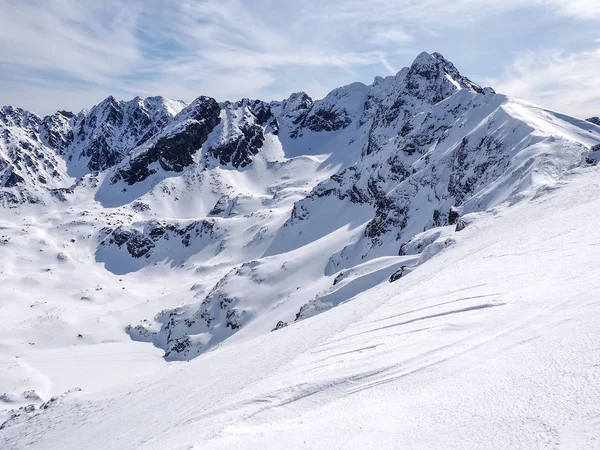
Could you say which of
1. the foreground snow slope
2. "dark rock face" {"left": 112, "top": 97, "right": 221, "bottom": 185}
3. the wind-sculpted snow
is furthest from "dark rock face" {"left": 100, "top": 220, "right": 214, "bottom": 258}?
the foreground snow slope

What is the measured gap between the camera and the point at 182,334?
76.7m

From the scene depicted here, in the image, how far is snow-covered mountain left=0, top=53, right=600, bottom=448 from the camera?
3849 centimetres

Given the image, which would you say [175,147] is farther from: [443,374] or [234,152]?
[443,374]

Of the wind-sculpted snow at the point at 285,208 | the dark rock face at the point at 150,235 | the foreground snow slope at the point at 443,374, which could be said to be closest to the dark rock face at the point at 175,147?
the wind-sculpted snow at the point at 285,208

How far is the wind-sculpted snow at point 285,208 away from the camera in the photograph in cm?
4950

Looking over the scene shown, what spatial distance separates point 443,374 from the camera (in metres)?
9.16

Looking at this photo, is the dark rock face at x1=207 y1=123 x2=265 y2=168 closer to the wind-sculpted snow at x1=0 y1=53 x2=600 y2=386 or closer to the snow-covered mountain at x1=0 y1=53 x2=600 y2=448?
the wind-sculpted snow at x1=0 y1=53 x2=600 y2=386

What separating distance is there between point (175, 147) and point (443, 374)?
606 ft

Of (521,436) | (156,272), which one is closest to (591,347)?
(521,436)

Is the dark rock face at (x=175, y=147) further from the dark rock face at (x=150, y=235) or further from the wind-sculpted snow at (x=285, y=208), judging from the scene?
the dark rock face at (x=150, y=235)

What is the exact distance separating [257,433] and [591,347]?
6.78 meters

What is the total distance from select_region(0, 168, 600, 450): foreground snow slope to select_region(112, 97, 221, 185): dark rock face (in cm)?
16841

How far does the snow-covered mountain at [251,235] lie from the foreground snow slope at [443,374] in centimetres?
72

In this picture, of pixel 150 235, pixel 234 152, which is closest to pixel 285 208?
pixel 150 235
